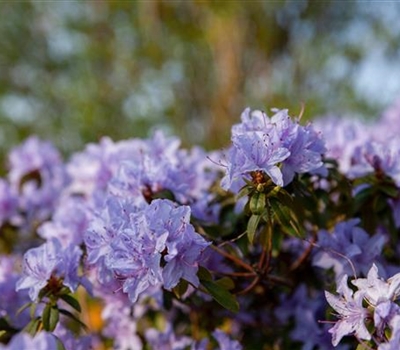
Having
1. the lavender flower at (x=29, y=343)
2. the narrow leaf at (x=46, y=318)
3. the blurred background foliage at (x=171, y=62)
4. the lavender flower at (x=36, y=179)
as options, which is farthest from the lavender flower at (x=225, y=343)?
the blurred background foliage at (x=171, y=62)

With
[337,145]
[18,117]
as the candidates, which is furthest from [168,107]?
[337,145]

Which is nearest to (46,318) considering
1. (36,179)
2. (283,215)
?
(283,215)

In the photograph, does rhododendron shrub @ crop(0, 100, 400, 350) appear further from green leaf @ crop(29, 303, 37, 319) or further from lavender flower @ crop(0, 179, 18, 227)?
lavender flower @ crop(0, 179, 18, 227)

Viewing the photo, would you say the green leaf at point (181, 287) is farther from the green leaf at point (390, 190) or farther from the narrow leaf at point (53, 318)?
the green leaf at point (390, 190)

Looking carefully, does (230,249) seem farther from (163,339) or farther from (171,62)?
(171,62)

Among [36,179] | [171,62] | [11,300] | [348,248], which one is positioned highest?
[348,248]

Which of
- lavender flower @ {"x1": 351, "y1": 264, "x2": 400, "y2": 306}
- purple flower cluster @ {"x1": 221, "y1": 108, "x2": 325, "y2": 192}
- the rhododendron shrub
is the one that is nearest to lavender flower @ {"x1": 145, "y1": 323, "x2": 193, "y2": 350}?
the rhododendron shrub
